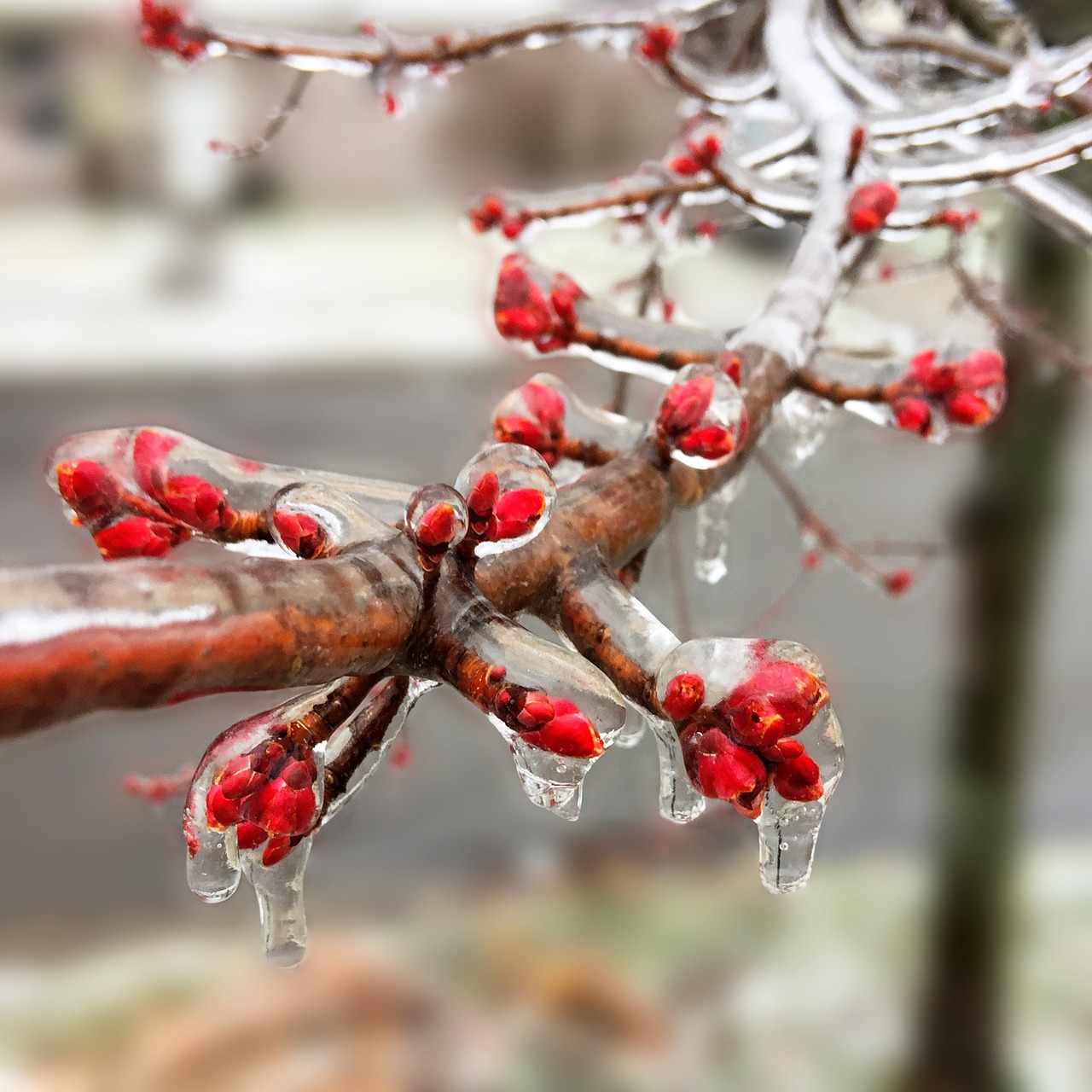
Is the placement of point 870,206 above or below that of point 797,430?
above

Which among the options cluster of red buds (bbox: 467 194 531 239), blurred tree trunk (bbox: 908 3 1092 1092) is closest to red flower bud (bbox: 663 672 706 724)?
cluster of red buds (bbox: 467 194 531 239)

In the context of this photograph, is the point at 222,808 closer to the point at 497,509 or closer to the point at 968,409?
the point at 497,509

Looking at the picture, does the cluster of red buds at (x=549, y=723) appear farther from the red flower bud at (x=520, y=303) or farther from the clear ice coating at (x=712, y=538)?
the clear ice coating at (x=712, y=538)

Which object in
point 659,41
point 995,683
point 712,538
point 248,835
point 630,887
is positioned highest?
point 659,41

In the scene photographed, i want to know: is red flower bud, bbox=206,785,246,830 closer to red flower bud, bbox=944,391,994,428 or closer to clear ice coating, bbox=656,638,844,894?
clear ice coating, bbox=656,638,844,894

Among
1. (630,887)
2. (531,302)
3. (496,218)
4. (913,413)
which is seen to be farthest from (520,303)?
(630,887)

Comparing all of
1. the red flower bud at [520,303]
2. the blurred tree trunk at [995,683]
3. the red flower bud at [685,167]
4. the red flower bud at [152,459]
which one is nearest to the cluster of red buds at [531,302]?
the red flower bud at [520,303]
